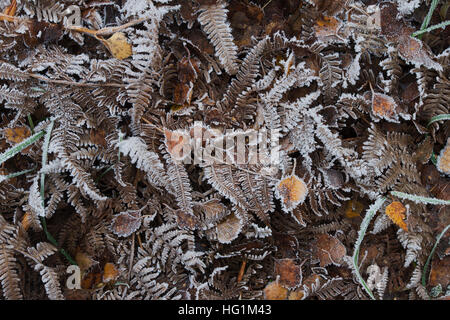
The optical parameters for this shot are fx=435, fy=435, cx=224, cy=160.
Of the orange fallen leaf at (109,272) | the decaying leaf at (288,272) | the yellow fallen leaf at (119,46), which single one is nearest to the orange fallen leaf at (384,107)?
the decaying leaf at (288,272)

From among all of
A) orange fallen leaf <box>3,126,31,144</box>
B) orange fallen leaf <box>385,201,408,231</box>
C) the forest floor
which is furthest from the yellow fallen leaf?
orange fallen leaf <box>385,201,408,231</box>

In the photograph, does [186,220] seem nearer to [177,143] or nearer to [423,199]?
[177,143]

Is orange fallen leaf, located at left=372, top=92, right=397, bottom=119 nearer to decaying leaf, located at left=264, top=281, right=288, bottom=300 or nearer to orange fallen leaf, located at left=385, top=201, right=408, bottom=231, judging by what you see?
orange fallen leaf, located at left=385, top=201, right=408, bottom=231

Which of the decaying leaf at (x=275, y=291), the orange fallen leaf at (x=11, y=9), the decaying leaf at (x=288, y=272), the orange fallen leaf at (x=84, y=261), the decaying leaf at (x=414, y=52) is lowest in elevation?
the decaying leaf at (x=275, y=291)

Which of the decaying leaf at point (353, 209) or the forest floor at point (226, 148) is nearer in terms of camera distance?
the forest floor at point (226, 148)

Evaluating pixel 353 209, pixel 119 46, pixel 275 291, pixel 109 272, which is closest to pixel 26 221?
pixel 109 272

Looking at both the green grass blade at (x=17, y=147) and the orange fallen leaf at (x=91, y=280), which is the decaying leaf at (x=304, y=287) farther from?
the green grass blade at (x=17, y=147)
